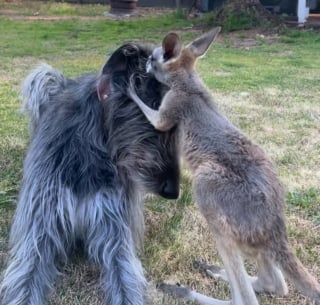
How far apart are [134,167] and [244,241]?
72 cm

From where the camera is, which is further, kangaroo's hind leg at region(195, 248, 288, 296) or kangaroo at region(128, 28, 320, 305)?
kangaroo's hind leg at region(195, 248, 288, 296)

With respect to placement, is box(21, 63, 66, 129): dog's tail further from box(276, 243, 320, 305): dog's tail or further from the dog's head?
box(276, 243, 320, 305): dog's tail

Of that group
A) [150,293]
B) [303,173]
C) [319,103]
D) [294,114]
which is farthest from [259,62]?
[150,293]

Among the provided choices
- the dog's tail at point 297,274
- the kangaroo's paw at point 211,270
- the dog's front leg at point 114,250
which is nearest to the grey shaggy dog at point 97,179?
the dog's front leg at point 114,250

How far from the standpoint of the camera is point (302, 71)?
841cm

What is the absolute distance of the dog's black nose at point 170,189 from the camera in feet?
9.31

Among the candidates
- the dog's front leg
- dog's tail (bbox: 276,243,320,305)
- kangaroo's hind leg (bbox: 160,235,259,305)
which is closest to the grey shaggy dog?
the dog's front leg

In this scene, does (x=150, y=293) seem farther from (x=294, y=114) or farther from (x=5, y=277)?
(x=294, y=114)

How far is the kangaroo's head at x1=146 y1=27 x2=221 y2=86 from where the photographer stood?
3029 mm

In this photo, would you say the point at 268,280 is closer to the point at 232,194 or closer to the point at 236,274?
the point at 236,274

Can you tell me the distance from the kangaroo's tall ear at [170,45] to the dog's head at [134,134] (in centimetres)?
23

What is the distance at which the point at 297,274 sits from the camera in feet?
7.52

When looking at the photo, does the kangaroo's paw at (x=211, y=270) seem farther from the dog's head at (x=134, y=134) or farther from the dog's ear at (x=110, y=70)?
the dog's ear at (x=110, y=70)

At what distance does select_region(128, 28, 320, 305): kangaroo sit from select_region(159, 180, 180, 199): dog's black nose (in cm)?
15
